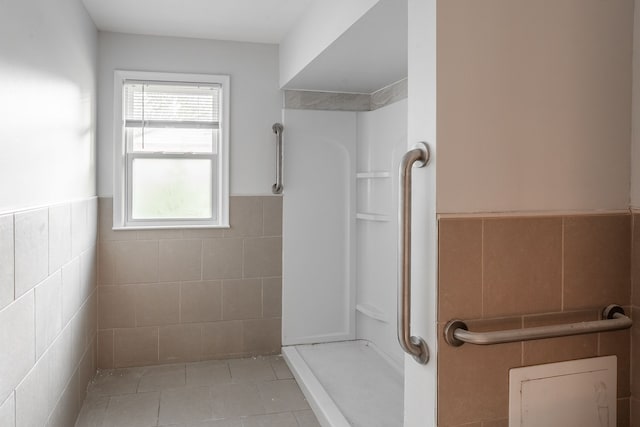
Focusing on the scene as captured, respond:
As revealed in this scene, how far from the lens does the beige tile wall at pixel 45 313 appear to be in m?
1.58

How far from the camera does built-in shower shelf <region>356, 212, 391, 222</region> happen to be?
3.31 meters

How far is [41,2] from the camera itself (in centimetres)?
194

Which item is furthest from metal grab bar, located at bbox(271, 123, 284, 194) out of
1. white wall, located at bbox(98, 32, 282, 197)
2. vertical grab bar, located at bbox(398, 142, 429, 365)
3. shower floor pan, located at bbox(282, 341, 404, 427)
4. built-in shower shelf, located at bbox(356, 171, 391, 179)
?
vertical grab bar, located at bbox(398, 142, 429, 365)

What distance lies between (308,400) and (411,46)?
211 centimetres

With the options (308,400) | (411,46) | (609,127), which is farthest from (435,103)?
Result: (308,400)

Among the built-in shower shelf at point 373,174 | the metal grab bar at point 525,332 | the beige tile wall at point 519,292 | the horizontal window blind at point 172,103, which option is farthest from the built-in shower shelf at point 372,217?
the metal grab bar at point 525,332

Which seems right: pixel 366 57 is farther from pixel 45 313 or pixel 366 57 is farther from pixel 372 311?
pixel 45 313

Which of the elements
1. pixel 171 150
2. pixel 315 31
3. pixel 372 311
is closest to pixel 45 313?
pixel 171 150

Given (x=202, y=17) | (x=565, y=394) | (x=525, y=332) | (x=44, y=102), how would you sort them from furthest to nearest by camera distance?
(x=202, y=17), (x=44, y=102), (x=565, y=394), (x=525, y=332)

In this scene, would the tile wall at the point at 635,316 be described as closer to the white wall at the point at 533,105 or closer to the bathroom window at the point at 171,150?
the white wall at the point at 533,105

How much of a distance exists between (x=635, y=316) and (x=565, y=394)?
1.11 feet

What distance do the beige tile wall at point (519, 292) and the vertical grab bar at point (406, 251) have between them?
8 centimetres

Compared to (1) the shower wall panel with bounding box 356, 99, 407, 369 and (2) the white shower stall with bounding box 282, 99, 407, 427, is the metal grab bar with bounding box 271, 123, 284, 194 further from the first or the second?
(1) the shower wall panel with bounding box 356, 99, 407, 369

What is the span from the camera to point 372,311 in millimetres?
3508
